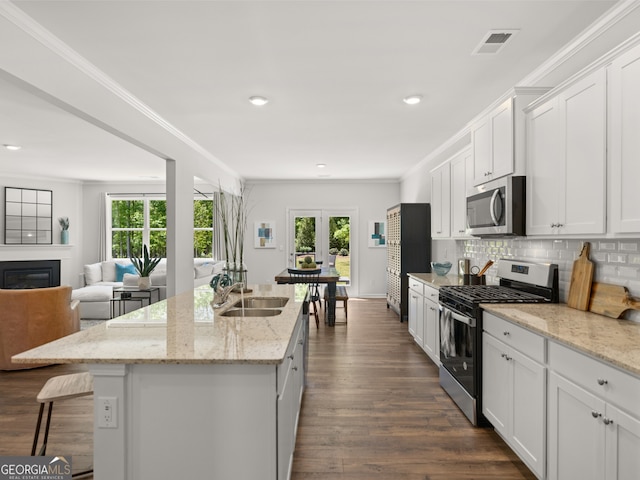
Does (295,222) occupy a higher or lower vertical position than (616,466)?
higher

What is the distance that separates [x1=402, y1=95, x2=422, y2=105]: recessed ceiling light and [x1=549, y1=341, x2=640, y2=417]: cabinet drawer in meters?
2.50

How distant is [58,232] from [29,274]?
3.39 ft

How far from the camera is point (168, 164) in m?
4.62

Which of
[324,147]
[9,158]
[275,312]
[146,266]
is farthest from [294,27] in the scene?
[9,158]

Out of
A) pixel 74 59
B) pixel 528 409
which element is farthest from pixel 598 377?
pixel 74 59

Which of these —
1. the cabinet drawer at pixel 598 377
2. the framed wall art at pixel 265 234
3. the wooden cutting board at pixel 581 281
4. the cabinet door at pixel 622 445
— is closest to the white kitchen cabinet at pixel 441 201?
the wooden cutting board at pixel 581 281

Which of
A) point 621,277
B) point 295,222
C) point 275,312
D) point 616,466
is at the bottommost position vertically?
point 616,466

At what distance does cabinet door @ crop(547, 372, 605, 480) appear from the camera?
5.03 ft

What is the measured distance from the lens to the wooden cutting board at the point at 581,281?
92.4 inches

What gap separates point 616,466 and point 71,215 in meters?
9.66

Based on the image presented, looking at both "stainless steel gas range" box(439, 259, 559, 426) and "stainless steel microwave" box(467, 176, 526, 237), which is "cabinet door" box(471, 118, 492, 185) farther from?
"stainless steel gas range" box(439, 259, 559, 426)

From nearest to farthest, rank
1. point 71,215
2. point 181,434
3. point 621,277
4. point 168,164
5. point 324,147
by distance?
1. point 181,434
2. point 621,277
3. point 168,164
4. point 324,147
5. point 71,215

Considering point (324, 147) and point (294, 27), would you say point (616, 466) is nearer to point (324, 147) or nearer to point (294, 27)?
point (294, 27)

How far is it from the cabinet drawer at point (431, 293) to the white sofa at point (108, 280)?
3.72 metres
